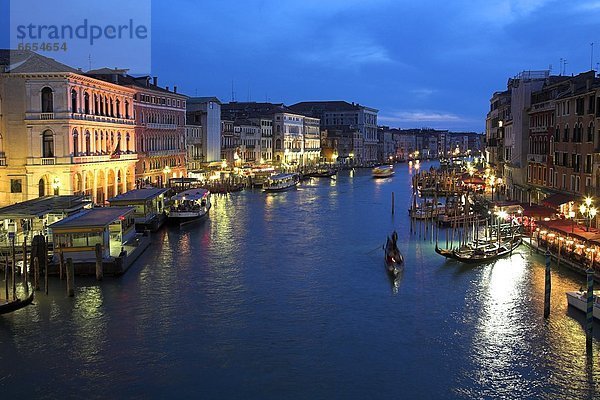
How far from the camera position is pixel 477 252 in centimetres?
1856

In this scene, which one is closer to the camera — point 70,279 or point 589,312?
point 589,312

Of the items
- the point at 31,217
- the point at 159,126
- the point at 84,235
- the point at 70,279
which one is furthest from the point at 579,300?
the point at 159,126

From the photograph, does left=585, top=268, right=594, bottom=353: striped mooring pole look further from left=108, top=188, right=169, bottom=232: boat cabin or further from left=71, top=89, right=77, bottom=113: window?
left=71, top=89, right=77, bottom=113: window

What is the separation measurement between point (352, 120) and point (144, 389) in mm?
81049

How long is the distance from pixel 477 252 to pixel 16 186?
53.7ft

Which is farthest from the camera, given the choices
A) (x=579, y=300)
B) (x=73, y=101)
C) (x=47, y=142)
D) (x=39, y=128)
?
(x=73, y=101)

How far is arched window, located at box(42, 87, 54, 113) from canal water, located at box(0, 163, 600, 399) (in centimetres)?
915

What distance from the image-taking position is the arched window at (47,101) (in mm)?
25234

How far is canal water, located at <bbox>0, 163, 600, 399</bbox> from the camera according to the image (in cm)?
1012

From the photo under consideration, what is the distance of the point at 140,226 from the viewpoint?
963 inches

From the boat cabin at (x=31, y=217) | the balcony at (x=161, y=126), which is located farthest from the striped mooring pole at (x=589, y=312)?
the balcony at (x=161, y=126)

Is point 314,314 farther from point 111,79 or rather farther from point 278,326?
point 111,79

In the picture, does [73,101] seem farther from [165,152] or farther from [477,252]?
[477,252]

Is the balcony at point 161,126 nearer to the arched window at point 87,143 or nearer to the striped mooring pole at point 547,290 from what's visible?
the arched window at point 87,143
